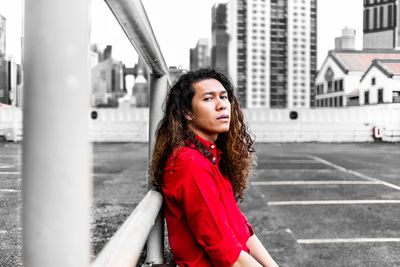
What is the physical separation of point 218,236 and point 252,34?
363 feet

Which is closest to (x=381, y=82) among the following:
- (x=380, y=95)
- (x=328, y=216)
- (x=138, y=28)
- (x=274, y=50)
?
(x=380, y=95)

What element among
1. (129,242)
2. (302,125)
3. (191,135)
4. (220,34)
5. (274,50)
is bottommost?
(302,125)

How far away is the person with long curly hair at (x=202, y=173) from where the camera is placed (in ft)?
3.44

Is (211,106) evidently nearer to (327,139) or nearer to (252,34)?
(327,139)

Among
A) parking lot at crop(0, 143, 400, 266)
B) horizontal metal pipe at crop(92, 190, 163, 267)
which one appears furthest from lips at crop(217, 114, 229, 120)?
parking lot at crop(0, 143, 400, 266)

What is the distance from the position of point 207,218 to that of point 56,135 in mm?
751

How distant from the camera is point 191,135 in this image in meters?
1.33

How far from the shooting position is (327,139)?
15.4m

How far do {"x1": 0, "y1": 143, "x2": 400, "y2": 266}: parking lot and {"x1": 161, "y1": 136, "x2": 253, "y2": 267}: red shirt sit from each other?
1.46 ft

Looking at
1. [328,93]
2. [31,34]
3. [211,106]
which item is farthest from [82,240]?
[328,93]

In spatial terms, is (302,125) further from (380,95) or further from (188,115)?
(188,115)

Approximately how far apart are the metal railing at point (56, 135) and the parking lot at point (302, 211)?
317mm

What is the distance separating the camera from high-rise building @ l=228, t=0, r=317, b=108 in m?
107

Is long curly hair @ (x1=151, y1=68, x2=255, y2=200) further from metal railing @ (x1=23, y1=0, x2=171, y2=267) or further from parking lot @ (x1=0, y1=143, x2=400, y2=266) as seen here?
metal railing @ (x1=23, y1=0, x2=171, y2=267)
